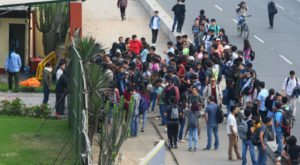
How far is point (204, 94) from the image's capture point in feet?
62.4

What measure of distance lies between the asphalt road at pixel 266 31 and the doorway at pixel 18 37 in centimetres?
868

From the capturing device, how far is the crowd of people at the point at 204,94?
1612 cm

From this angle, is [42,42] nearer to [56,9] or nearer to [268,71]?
[56,9]

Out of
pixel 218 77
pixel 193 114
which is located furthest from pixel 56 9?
pixel 193 114

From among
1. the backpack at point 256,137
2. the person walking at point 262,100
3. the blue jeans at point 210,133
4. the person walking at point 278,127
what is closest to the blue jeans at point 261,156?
the backpack at point 256,137

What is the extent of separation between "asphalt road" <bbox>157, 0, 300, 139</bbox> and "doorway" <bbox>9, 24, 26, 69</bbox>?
868cm

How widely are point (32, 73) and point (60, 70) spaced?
6.63m

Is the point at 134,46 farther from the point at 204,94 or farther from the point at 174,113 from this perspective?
the point at 174,113

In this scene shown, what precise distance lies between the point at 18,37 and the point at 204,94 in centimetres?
1027

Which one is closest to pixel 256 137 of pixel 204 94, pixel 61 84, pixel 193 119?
pixel 193 119

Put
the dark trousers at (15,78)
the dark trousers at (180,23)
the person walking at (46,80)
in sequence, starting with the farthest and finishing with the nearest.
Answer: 1. the dark trousers at (180,23)
2. the dark trousers at (15,78)
3. the person walking at (46,80)

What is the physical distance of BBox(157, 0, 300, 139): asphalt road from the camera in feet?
86.7

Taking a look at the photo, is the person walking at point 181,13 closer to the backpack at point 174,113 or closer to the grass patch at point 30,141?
the grass patch at point 30,141

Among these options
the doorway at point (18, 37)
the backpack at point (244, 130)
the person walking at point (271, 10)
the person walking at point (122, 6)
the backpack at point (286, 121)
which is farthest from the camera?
the person walking at point (271, 10)
